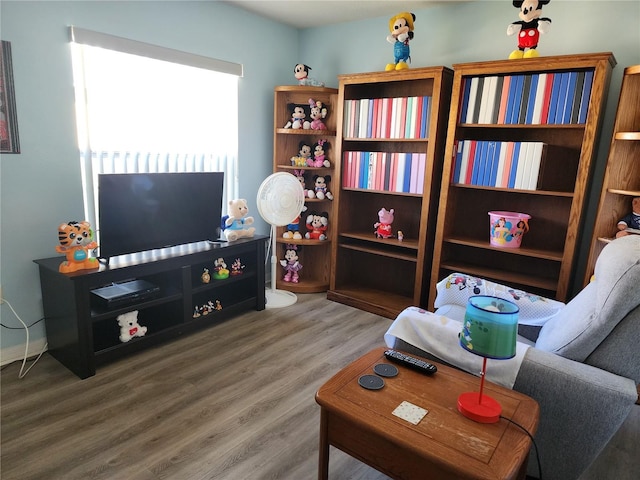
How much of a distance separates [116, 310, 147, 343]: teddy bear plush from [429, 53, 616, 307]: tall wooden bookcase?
6.77 ft

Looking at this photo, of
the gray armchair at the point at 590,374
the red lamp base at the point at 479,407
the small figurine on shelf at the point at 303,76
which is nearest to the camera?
the red lamp base at the point at 479,407

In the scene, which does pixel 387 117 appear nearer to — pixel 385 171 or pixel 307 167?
pixel 385 171

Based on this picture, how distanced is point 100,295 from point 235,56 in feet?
7.07

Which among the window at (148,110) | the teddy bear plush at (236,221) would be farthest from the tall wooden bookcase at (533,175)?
the window at (148,110)

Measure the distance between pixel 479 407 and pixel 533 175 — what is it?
1.84m

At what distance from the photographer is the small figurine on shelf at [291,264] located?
3707mm

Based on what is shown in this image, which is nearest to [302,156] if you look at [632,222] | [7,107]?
[7,107]

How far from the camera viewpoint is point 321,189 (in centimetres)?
360

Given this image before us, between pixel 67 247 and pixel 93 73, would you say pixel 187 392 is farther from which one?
pixel 93 73

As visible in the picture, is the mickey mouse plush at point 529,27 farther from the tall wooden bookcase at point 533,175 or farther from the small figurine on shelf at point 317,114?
the small figurine on shelf at point 317,114

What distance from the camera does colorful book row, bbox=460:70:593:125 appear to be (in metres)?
2.40

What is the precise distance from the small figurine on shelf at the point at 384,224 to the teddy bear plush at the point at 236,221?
3.50ft

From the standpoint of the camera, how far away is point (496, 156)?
271 centimetres

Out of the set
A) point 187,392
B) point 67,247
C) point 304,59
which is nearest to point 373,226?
point 304,59
